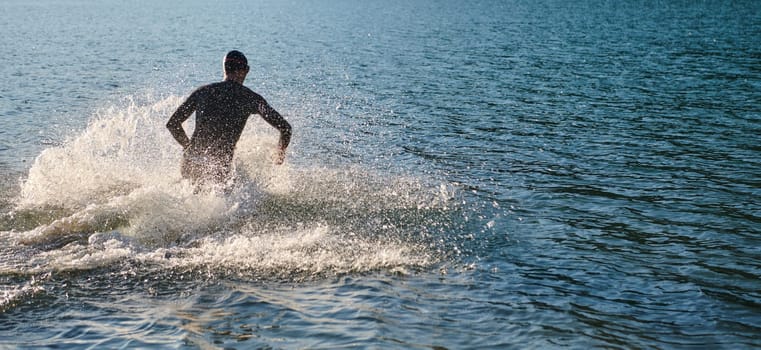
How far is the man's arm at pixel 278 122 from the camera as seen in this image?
1159 centimetres

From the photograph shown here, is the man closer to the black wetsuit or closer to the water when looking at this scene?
the black wetsuit

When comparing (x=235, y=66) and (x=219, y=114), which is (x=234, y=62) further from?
(x=219, y=114)

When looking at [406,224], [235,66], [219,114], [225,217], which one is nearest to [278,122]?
[219,114]

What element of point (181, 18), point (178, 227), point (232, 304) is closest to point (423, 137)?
point (178, 227)

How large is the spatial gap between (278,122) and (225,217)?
5.34 ft

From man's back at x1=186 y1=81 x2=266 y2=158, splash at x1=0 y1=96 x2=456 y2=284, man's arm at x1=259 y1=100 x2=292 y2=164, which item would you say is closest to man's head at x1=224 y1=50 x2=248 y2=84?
man's back at x1=186 y1=81 x2=266 y2=158

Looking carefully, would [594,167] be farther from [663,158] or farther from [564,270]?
[564,270]

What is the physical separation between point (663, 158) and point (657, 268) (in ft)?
23.5

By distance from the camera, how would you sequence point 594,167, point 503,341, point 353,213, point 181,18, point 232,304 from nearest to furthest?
point 503,341
point 232,304
point 353,213
point 594,167
point 181,18

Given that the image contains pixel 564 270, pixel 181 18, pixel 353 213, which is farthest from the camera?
pixel 181 18

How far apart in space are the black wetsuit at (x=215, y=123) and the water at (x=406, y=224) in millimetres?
465

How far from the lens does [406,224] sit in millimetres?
11531

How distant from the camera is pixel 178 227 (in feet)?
35.6

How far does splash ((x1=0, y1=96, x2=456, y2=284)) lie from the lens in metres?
9.67
